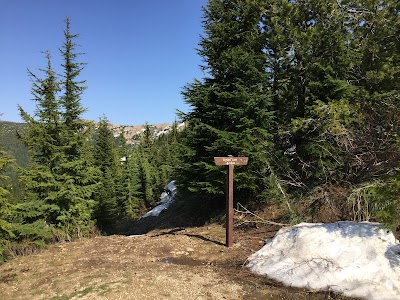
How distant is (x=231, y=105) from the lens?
1138 centimetres

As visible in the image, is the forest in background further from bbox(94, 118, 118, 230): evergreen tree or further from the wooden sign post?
bbox(94, 118, 118, 230): evergreen tree

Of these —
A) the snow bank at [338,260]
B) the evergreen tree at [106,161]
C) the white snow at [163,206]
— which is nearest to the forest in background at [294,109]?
the snow bank at [338,260]

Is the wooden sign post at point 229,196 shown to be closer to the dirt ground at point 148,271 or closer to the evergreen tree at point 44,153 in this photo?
the dirt ground at point 148,271

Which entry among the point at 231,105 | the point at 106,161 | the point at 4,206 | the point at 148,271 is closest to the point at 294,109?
the point at 231,105

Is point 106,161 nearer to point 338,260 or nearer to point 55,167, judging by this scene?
point 55,167

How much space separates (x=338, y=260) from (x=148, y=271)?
12.4 feet

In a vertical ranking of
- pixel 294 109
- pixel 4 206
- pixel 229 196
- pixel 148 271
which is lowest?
pixel 148 271

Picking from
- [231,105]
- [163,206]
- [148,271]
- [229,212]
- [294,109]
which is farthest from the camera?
[163,206]

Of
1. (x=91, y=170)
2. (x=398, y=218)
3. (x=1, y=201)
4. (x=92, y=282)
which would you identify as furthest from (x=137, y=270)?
(x=91, y=170)

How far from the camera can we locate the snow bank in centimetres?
503

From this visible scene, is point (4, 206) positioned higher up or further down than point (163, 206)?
higher up

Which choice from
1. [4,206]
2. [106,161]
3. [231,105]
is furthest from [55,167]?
[106,161]

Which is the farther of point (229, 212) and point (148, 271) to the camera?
point (229, 212)

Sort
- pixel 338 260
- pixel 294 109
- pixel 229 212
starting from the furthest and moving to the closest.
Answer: pixel 294 109 → pixel 229 212 → pixel 338 260
